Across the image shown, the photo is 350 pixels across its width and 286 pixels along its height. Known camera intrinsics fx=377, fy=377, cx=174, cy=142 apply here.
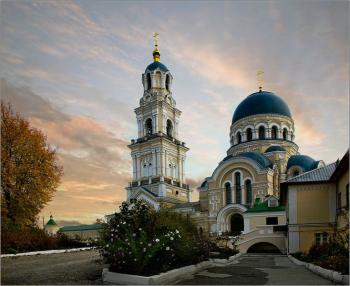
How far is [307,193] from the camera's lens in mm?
21344

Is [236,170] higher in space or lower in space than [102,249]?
higher

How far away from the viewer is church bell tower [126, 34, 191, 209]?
5062cm

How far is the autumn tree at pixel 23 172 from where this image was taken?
21484 millimetres

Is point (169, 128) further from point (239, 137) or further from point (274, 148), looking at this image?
point (274, 148)

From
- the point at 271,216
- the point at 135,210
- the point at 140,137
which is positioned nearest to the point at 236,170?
the point at 271,216

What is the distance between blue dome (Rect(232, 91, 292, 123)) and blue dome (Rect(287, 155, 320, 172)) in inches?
259

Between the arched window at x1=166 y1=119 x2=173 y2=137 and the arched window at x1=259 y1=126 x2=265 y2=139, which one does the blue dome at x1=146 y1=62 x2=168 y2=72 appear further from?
the arched window at x1=259 y1=126 x2=265 y2=139

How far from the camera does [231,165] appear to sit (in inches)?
1695

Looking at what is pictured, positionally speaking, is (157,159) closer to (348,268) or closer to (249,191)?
(249,191)

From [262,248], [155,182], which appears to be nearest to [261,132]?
[155,182]

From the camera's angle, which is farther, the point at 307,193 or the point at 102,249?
the point at 307,193

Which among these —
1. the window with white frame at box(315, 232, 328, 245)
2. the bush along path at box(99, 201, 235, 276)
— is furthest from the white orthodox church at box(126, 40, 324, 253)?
the bush along path at box(99, 201, 235, 276)

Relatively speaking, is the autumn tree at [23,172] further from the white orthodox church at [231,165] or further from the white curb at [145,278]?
the white orthodox church at [231,165]

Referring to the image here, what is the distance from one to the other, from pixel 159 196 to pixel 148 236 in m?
38.2
